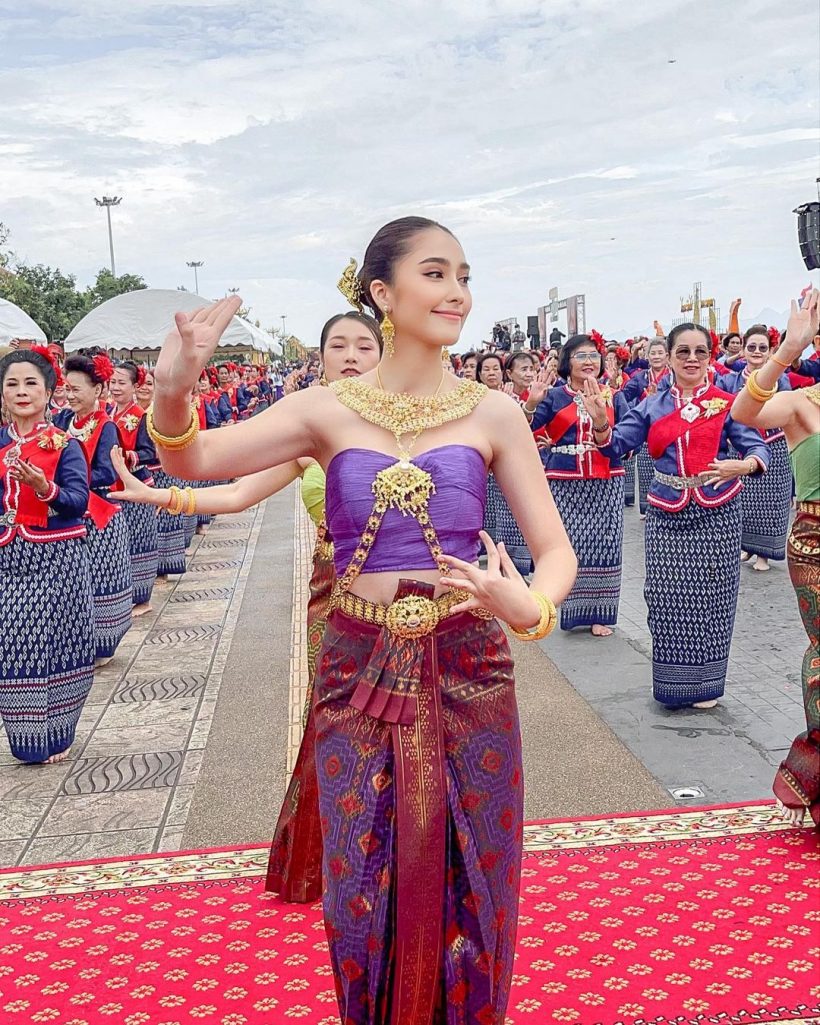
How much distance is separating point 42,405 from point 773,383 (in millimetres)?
3235

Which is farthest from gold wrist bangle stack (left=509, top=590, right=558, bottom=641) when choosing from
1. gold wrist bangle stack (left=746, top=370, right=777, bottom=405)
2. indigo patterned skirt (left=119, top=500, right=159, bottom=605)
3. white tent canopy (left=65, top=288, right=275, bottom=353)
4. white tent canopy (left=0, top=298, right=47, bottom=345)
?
white tent canopy (left=65, top=288, right=275, bottom=353)

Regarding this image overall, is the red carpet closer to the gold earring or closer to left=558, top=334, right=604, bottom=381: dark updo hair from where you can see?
the gold earring

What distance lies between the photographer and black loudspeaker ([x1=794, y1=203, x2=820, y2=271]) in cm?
602

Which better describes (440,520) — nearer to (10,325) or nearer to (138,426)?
(138,426)

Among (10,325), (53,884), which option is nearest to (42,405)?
(53,884)

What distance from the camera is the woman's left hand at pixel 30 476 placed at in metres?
4.72

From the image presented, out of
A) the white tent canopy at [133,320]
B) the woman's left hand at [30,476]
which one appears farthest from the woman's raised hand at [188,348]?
the white tent canopy at [133,320]

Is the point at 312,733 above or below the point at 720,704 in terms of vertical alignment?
above

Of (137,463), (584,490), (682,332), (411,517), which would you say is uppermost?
(682,332)

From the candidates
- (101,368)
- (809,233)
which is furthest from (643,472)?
(101,368)

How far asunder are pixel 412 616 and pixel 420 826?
1.42 ft

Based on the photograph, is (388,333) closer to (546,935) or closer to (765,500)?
(546,935)

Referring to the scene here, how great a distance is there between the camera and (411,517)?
2.31 meters

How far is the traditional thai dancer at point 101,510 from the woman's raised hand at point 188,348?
3870mm
